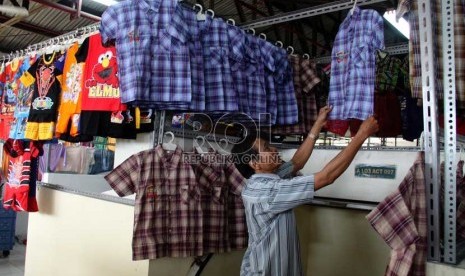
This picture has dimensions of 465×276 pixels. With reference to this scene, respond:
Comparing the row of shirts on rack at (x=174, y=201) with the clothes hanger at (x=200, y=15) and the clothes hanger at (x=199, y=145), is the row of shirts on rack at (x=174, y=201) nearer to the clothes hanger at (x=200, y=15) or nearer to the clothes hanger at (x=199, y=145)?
the clothes hanger at (x=199, y=145)

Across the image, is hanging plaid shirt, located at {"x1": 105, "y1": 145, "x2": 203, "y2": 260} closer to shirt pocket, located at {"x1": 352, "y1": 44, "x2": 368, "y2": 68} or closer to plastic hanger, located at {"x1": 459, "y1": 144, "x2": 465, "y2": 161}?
shirt pocket, located at {"x1": 352, "y1": 44, "x2": 368, "y2": 68}

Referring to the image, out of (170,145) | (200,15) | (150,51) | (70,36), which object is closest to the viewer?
(150,51)

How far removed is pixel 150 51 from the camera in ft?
6.78

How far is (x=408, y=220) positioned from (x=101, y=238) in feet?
6.88

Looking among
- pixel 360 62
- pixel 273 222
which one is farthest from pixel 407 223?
pixel 360 62

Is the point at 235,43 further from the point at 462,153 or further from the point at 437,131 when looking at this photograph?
the point at 462,153

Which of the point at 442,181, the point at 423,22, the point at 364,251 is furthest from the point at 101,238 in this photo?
the point at 423,22

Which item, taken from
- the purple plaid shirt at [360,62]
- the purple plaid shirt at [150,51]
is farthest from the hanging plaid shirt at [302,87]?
the purple plaid shirt at [150,51]

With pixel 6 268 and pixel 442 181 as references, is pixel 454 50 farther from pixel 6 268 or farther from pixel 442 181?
pixel 6 268

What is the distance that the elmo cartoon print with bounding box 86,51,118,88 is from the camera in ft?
8.33

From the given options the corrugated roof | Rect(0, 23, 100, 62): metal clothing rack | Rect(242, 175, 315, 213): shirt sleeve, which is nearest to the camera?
Rect(242, 175, 315, 213): shirt sleeve

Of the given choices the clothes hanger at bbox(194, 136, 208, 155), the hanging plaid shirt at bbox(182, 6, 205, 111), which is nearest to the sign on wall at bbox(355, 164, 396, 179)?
the clothes hanger at bbox(194, 136, 208, 155)

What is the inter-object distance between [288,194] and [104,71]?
1511 millimetres

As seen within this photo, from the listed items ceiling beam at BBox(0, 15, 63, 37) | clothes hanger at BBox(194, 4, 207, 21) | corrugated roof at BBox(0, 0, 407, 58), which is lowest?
clothes hanger at BBox(194, 4, 207, 21)
